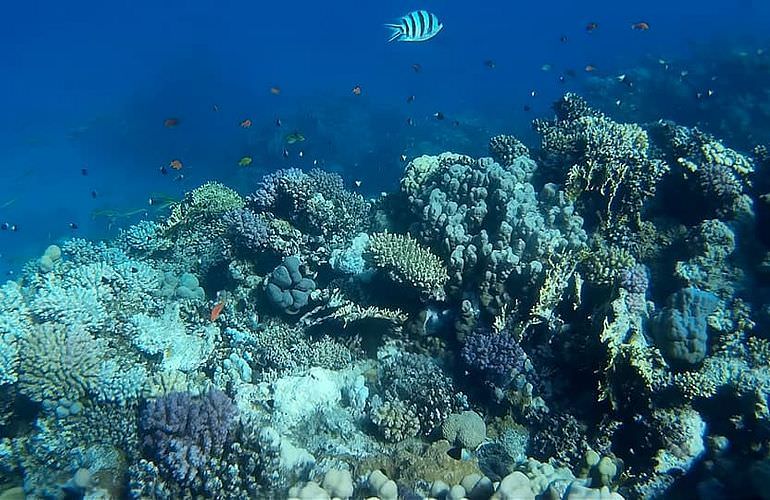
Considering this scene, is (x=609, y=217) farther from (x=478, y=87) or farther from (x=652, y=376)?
(x=478, y=87)

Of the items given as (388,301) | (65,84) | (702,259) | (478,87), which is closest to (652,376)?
(702,259)

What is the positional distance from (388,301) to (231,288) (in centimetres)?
298

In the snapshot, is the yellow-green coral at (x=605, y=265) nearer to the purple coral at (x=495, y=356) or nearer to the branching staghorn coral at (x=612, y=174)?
the branching staghorn coral at (x=612, y=174)

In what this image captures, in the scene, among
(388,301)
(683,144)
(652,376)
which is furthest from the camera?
(683,144)

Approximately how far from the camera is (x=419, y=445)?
5176 millimetres

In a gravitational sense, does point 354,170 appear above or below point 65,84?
below

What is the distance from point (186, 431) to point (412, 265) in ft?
10.5

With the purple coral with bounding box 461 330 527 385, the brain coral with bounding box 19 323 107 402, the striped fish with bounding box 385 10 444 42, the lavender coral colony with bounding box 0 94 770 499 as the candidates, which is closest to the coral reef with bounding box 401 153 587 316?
the lavender coral colony with bounding box 0 94 770 499

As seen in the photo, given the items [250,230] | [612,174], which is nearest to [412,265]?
[250,230]

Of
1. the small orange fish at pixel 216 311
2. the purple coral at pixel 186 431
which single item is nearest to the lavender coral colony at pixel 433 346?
the purple coral at pixel 186 431

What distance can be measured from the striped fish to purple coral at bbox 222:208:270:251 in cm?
368

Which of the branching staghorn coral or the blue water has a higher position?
the blue water

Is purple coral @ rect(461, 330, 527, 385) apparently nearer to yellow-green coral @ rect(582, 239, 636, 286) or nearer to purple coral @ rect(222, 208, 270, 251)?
yellow-green coral @ rect(582, 239, 636, 286)

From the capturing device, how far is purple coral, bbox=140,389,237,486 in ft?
14.2
